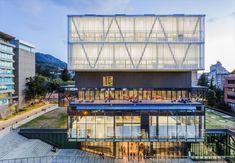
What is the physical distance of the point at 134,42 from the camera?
37781mm

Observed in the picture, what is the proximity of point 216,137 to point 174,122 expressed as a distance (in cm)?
962

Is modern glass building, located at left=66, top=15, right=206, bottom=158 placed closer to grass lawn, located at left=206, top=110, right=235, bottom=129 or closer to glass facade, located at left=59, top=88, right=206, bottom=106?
glass facade, located at left=59, top=88, right=206, bottom=106

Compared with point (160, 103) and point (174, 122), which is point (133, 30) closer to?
point (160, 103)

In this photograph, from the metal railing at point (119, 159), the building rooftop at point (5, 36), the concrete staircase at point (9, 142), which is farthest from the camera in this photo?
the building rooftop at point (5, 36)

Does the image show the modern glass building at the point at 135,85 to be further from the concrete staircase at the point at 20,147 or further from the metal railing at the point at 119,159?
the concrete staircase at the point at 20,147

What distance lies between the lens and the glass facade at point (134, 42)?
124 ft

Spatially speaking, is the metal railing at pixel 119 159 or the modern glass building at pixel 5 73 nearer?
the metal railing at pixel 119 159

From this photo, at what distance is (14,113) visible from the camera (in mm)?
60688

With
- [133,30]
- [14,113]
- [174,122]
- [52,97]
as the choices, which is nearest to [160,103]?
[174,122]

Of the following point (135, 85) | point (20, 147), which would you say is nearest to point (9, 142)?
point (20, 147)

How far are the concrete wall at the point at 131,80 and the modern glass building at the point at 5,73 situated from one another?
81.7ft

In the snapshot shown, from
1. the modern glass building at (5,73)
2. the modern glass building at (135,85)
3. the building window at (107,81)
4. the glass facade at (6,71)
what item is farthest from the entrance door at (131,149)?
the glass facade at (6,71)

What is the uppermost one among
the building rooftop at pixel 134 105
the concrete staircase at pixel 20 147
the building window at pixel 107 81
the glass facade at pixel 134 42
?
the glass facade at pixel 134 42

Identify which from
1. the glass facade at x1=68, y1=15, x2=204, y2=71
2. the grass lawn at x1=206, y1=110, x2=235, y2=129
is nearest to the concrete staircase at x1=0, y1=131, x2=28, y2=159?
the glass facade at x1=68, y1=15, x2=204, y2=71
